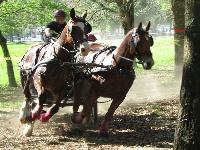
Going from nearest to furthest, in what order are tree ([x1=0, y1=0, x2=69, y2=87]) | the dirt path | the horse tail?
the dirt path
the horse tail
tree ([x1=0, y1=0, x2=69, y2=87])

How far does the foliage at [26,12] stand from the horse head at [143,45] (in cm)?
1216

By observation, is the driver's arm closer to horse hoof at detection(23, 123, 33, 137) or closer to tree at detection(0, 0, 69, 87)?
horse hoof at detection(23, 123, 33, 137)

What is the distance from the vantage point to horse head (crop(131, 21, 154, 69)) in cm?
934

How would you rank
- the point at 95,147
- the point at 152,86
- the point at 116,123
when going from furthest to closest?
the point at 152,86 < the point at 116,123 < the point at 95,147

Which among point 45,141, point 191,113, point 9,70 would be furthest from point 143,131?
point 9,70

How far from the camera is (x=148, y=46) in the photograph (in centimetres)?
938

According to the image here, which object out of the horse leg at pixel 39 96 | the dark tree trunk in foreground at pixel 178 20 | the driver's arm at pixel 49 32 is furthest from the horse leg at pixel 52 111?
the dark tree trunk in foreground at pixel 178 20

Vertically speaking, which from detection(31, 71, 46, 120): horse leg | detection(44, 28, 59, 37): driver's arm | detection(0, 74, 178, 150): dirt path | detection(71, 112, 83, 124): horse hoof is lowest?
detection(0, 74, 178, 150): dirt path

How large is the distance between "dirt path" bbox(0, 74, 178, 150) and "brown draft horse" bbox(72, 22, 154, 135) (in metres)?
0.53

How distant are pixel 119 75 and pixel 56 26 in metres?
2.66

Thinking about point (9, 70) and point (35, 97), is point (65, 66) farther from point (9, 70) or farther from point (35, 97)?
point (9, 70)

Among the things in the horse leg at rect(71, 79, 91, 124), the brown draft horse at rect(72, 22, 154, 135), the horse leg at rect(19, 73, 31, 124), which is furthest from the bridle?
the horse leg at rect(19, 73, 31, 124)

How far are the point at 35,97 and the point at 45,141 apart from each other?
1522 millimetres

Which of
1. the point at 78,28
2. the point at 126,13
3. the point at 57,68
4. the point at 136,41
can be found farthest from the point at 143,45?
the point at 126,13
